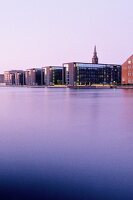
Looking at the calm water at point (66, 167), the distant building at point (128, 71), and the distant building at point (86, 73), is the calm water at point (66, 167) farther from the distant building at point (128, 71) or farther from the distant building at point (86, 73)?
the distant building at point (86, 73)

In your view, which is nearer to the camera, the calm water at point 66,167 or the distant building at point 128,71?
the calm water at point 66,167

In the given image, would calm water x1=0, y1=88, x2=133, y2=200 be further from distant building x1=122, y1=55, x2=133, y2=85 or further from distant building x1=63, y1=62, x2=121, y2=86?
distant building x1=63, y1=62, x2=121, y2=86

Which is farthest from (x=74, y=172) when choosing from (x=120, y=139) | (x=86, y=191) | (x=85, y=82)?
(x=85, y=82)

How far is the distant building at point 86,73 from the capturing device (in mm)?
187125

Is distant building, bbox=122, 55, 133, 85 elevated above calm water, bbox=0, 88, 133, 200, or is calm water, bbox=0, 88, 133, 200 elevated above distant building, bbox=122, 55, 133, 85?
distant building, bbox=122, 55, 133, 85

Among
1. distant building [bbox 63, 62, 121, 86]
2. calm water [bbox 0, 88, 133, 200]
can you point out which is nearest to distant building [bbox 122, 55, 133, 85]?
distant building [bbox 63, 62, 121, 86]

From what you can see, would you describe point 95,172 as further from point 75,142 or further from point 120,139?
point 120,139

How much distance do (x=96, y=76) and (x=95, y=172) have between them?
18459 centimetres

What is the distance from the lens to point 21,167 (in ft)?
38.2

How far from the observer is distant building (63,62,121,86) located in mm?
187125

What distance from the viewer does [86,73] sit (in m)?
190

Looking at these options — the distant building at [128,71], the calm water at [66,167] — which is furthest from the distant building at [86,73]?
the calm water at [66,167]

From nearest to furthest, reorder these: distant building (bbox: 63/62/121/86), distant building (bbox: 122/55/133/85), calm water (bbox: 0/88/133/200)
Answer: calm water (bbox: 0/88/133/200) < distant building (bbox: 122/55/133/85) < distant building (bbox: 63/62/121/86)

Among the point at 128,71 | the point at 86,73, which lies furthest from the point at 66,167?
the point at 86,73
